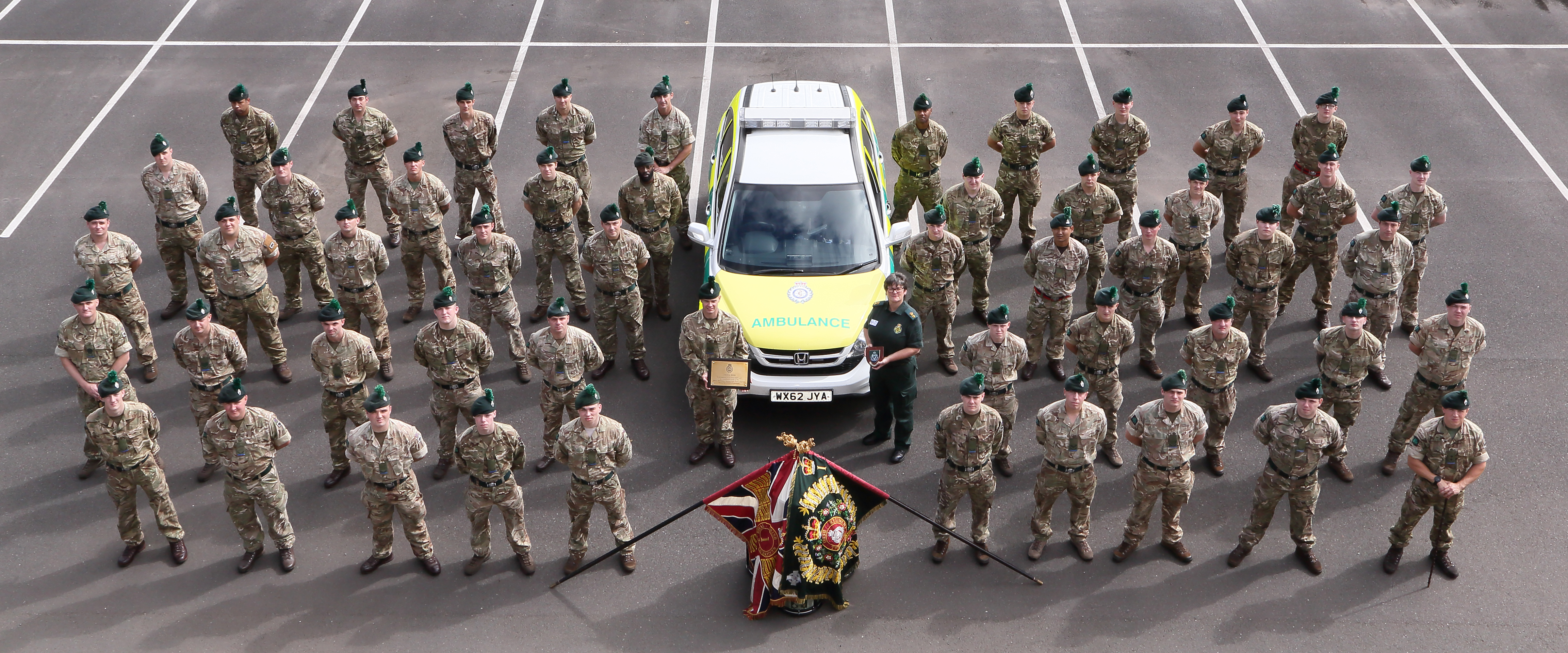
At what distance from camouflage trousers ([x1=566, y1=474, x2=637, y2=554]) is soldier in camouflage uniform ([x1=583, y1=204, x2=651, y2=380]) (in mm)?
2105

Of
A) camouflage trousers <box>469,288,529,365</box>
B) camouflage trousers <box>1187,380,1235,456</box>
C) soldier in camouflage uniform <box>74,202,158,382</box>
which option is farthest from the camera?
camouflage trousers <box>469,288,529,365</box>

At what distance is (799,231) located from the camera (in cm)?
1243

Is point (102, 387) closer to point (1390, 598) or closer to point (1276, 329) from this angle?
point (1390, 598)

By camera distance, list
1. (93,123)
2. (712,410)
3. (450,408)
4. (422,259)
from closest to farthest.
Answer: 1. (450,408)
2. (712,410)
3. (422,259)
4. (93,123)

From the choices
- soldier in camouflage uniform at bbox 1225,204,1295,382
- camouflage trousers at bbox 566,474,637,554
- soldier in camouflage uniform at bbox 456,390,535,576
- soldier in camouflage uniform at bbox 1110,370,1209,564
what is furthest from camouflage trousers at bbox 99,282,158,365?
soldier in camouflage uniform at bbox 1225,204,1295,382

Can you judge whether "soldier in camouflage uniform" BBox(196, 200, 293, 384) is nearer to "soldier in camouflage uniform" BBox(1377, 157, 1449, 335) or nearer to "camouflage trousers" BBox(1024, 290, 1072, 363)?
"camouflage trousers" BBox(1024, 290, 1072, 363)

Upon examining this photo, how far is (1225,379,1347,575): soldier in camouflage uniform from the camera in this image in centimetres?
967

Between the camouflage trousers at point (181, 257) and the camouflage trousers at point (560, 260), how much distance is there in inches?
123

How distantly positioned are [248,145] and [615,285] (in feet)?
16.1

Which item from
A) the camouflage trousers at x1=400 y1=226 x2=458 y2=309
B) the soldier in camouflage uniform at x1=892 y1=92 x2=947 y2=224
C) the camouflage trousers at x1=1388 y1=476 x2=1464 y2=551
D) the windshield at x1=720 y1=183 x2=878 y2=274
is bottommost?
the camouflage trousers at x1=1388 y1=476 x2=1464 y2=551

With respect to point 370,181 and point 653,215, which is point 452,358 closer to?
point 653,215

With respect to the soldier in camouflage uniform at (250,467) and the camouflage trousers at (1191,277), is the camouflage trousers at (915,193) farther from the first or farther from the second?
the soldier in camouflage uniform at (250,467)

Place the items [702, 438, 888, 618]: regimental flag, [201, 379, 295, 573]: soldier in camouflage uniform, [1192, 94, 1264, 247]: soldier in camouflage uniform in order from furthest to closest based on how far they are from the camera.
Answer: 1. [1192, 94, 1264, 247]: soldier in camouflage uniform
2. [201, 379, 295, 573]: soldier in camouflage uniform
3. [702, 438, 888, 618]: regimental flag

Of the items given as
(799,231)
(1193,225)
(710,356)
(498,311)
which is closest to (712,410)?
(710,356)
